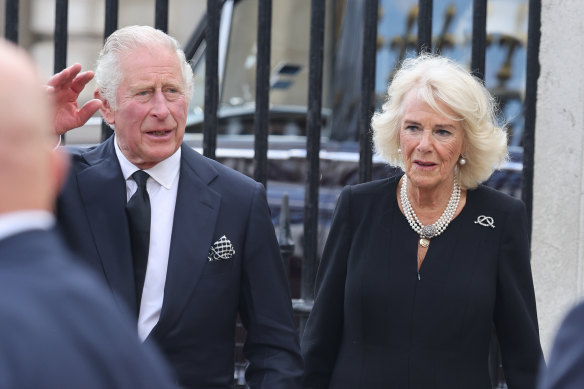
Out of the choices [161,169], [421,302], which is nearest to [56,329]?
[161,169]

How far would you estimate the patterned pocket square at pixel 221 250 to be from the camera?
→ 3232 millimetres

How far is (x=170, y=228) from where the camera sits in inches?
128

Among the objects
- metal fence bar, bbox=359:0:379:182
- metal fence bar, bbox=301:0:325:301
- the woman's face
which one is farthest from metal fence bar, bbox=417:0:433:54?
the woman's face

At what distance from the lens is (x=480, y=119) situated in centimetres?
357

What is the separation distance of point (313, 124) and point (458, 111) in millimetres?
785

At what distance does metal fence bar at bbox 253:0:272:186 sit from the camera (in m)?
4.15

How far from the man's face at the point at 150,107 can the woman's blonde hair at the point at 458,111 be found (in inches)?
28.2

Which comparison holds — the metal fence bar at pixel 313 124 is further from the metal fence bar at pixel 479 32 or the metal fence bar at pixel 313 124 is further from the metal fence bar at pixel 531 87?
the metal fence bar at pixel 531 87

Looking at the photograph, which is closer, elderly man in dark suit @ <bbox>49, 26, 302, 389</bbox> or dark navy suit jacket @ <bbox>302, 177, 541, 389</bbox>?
elderly man in dark suit @ <bbox>49, 26, 302, 389</bbox>

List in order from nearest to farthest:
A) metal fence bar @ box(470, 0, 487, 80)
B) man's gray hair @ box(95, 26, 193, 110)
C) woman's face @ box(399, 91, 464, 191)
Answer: man's gray hair @ box(95, 26, 193, 110)
woman's face @ box(399, 91, 464, 191)
metal fence bar @ box(470, 0, 487, 80)

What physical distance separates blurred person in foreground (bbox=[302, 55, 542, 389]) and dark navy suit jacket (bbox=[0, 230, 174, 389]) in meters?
2.03

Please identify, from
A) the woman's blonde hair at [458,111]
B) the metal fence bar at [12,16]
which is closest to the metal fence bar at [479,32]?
the woman's blonde hair at [458,111]

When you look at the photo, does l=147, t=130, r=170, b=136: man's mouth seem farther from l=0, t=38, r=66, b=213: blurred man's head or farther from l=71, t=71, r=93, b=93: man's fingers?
l=0, t=38, r=66, b=213: blurred man's head

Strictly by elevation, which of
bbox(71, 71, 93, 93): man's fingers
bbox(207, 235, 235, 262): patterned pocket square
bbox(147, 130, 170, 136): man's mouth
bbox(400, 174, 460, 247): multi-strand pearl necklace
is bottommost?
bbox(207, 235, 235, 262): patterned pocket square
